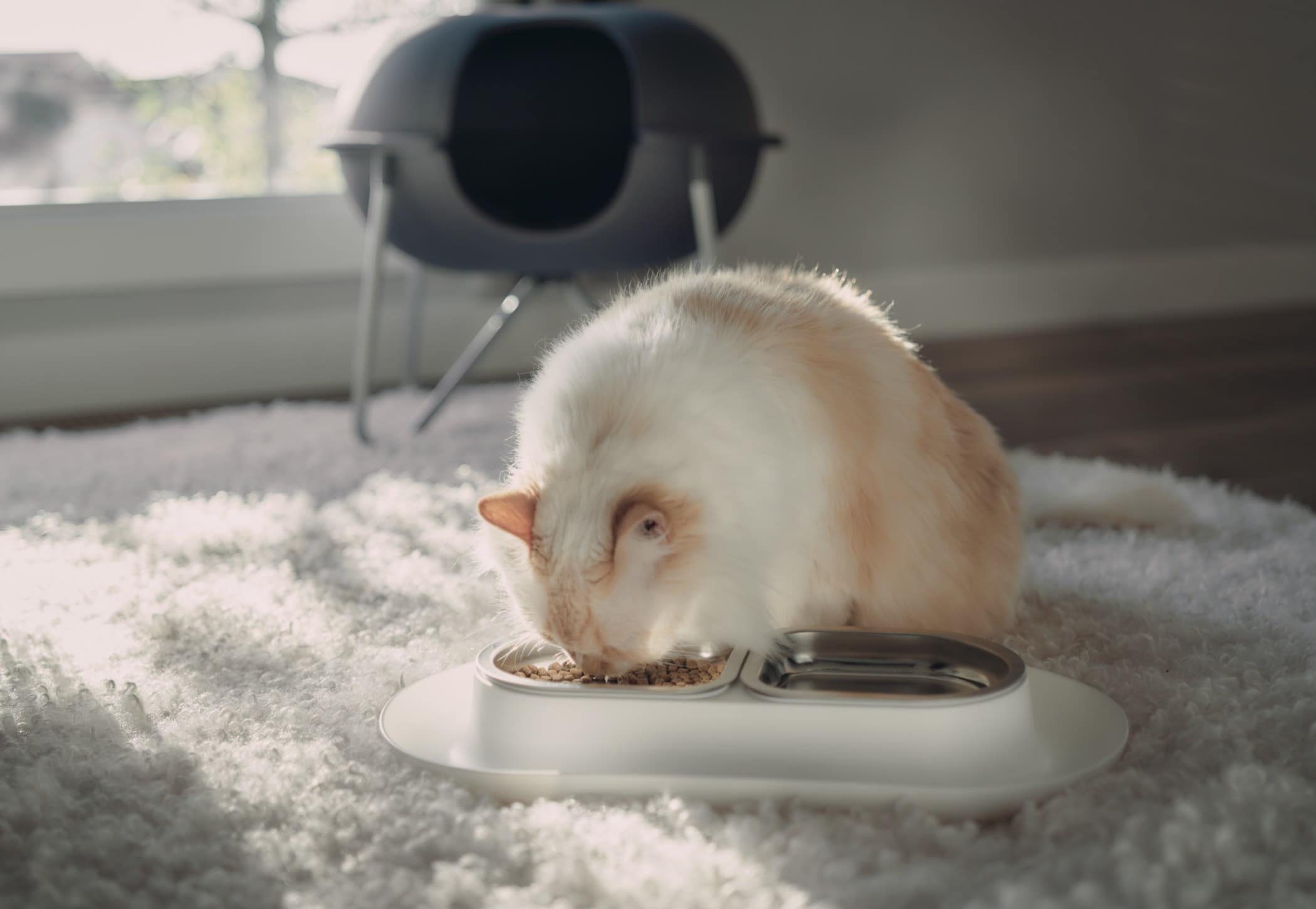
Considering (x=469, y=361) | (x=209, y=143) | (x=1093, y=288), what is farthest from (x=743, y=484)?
(x=1093, y=288)

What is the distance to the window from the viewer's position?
310cm

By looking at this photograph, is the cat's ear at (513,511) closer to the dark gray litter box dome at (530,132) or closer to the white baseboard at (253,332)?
the dark gray litter box dome at (530,132)

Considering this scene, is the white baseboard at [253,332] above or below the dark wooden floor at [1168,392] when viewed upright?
below

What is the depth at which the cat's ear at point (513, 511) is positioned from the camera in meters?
0.97

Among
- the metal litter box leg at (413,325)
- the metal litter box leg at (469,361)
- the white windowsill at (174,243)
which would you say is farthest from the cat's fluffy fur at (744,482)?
the white windowsill at (174,243)

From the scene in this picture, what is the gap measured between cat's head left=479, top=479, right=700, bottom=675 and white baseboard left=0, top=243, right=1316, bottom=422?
1804 millimetres

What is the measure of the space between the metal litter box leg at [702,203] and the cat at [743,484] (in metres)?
0.97

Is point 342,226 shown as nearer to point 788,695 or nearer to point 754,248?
point 754,248

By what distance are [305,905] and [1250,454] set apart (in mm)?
2032

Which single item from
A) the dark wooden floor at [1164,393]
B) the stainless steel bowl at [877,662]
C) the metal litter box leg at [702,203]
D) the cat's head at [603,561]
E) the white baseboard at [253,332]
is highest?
the metal litter box leg at [702,203]

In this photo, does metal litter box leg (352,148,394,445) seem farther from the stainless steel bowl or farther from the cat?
the stainless steel bowl

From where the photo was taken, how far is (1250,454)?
223 centimetres

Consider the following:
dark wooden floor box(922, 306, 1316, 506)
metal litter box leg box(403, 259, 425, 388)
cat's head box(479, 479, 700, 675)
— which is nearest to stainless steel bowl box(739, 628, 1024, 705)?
cat's head box(479, 479, 700, 675)

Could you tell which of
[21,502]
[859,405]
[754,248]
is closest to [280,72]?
[754,248]
